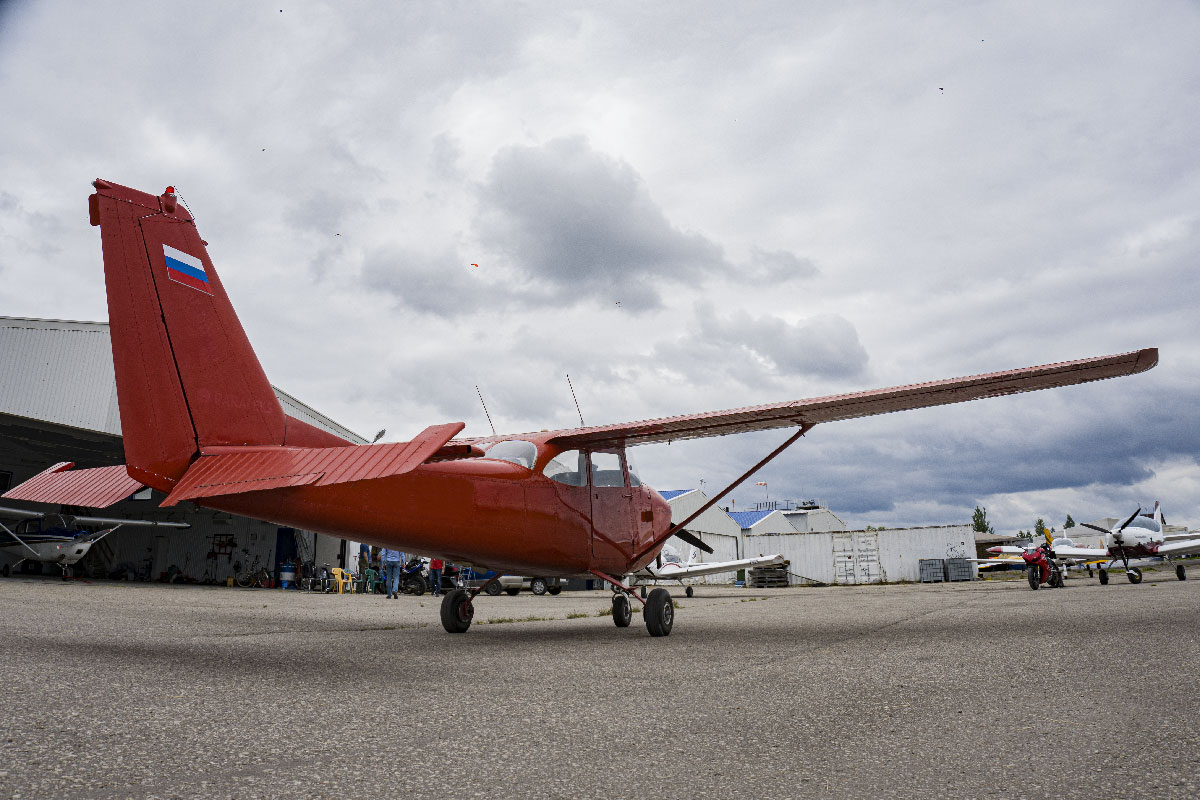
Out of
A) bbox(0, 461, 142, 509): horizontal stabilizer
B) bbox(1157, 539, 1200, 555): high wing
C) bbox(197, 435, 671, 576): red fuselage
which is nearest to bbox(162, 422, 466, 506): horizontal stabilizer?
bbox(197, 435, 671, 576): red fuselage

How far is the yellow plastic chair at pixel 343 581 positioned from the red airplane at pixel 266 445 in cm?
1883

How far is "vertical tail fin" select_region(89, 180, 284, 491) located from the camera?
4859mm

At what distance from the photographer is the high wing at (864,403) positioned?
6.90 m

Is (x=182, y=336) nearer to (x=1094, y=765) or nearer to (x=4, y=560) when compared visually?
(x=1094, y=765)

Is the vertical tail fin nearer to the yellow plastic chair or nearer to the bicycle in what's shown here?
the yellow plastic chair

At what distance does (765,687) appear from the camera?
4.01 metres

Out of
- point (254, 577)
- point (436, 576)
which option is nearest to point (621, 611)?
point (436, 576)

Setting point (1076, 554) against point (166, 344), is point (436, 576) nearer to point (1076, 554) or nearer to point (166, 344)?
point (166, 344)

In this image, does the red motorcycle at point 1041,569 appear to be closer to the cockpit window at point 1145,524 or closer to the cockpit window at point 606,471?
the cockpit window at point 1145,524

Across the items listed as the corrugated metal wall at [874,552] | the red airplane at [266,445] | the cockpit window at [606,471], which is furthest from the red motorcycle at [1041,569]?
the corrugated metal wall at [874,552]

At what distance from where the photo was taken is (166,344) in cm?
493

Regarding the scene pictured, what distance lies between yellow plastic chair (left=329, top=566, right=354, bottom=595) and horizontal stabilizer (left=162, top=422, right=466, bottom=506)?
2100 centimetres

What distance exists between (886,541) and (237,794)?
44.3 metres

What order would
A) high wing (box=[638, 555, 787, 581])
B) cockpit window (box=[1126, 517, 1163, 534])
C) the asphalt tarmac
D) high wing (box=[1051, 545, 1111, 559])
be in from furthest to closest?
high wing (box=[1051, 545, 1111, 559]) < cockpit window (box=[1126, 517, 1163, 534]) < high wing (box=[638, 555, 787, 581]) < the asphalt tarmac
